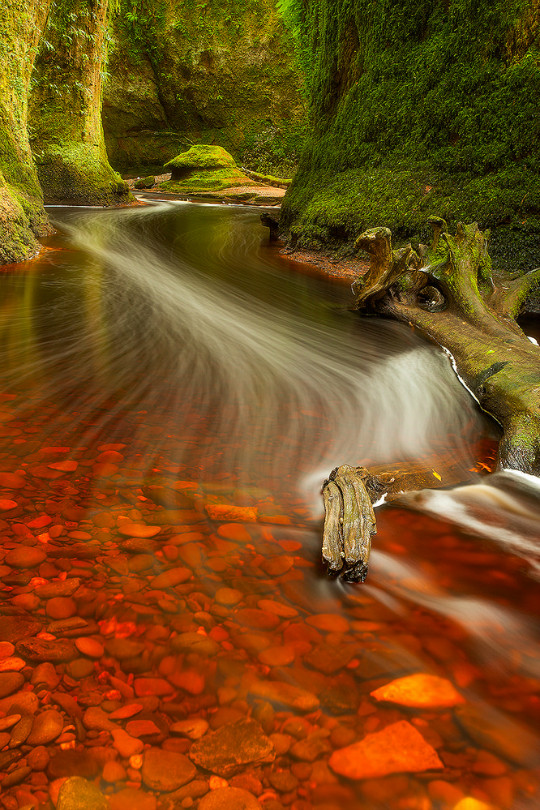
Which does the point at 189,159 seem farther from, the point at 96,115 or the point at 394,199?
the point at 394,199

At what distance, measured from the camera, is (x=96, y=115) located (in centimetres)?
1480

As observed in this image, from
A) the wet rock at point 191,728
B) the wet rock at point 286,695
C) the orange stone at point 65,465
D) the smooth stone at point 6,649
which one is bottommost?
the wet rock at point 191,728

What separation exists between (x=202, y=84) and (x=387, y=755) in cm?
3868

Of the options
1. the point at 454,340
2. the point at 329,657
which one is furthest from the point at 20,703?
the point at 454,340

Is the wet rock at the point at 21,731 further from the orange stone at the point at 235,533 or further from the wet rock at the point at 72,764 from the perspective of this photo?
the orange stone at the point at 235,533

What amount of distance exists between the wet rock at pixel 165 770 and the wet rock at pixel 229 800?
2.1 inches

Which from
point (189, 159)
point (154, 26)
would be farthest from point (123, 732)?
point (154, 26)

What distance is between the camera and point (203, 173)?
80.0ft

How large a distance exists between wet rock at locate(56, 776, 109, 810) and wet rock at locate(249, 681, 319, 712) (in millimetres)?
Result: 394

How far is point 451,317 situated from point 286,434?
286 centimetres

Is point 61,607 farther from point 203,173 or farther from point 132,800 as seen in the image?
point 203,173

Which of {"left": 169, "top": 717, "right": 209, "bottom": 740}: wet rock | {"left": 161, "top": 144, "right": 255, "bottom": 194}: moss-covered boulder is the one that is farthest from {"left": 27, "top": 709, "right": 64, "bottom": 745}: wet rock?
{"left": 161, "top": 144, "right": 255, "bottom": 194}: moss-covered boulder

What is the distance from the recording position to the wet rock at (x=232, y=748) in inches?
40.3

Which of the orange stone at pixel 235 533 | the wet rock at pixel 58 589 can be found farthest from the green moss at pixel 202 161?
the wet rock at pixel 58 589
